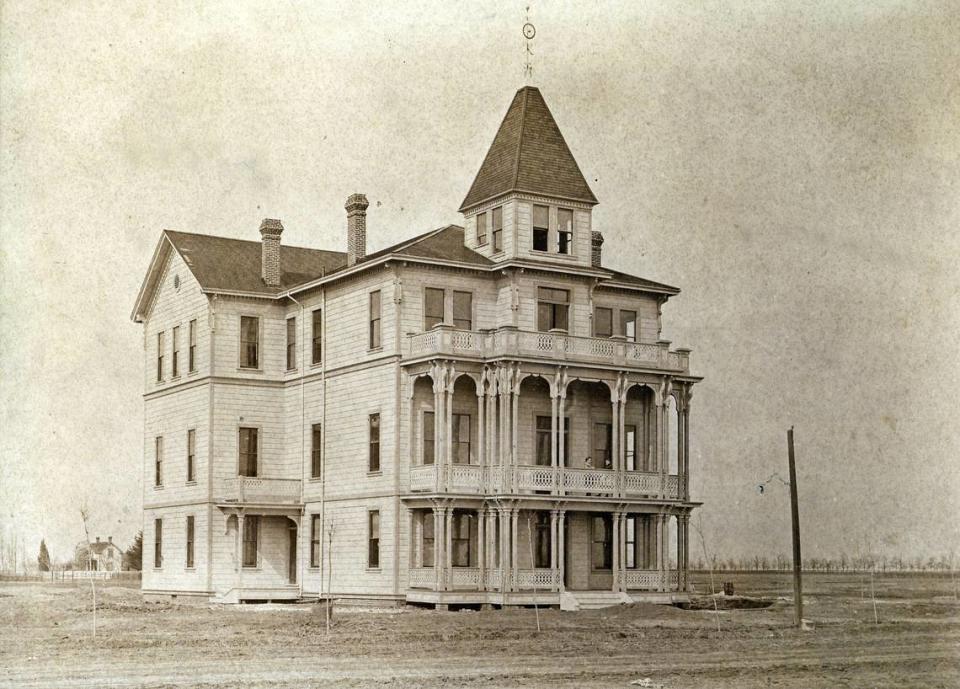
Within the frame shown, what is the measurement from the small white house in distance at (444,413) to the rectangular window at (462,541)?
63 mm

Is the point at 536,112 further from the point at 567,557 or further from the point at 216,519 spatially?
the point at 216,519

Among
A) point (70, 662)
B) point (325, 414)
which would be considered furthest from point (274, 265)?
point (70, 662)

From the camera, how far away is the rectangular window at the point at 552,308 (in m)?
40.2

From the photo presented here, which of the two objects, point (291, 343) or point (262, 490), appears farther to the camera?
point (291, 343)

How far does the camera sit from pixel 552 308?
40.5 metres

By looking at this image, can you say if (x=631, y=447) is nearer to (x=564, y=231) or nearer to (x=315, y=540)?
(x=564, y=231)

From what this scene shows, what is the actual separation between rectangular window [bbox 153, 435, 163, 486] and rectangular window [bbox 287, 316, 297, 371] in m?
5.79

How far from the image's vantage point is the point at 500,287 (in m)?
40.1

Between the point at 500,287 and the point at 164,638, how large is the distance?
15.3 m

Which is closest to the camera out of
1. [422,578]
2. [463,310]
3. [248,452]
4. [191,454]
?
[422,578]

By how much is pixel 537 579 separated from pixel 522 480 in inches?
104

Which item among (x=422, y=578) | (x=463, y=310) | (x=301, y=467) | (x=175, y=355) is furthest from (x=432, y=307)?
(x=175, y=355)

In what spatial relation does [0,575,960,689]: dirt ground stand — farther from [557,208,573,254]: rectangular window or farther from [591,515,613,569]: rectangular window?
[557,208,573,254]: rectangular window

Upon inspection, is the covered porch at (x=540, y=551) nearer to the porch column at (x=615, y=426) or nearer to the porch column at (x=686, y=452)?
the porch column at (x=686, y=452)
